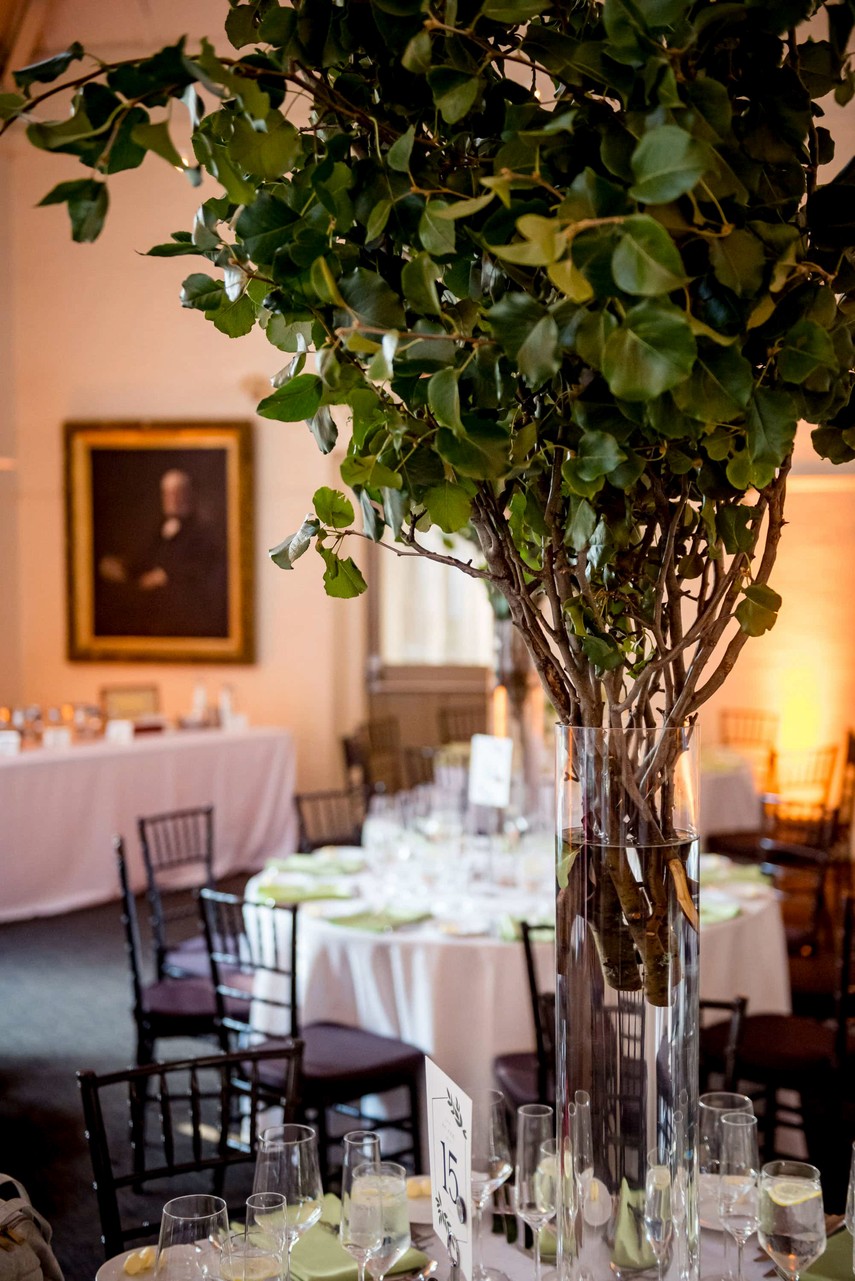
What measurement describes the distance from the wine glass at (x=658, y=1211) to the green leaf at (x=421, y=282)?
2.73ft

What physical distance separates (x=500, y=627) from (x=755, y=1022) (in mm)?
1628

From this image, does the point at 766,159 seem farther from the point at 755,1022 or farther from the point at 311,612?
the point at 311,612

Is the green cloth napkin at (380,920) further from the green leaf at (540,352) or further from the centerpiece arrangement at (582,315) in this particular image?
the green leaf at (540,352)

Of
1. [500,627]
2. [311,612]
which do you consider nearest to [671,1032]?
[500,627]

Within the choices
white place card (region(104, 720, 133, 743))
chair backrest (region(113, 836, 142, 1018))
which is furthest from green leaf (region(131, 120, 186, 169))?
white place card (region(104, 720, 133, 743))

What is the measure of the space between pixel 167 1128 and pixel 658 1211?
1255 mm

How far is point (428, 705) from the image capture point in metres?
9.67

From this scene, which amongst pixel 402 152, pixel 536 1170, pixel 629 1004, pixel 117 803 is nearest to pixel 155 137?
pixel 402 152

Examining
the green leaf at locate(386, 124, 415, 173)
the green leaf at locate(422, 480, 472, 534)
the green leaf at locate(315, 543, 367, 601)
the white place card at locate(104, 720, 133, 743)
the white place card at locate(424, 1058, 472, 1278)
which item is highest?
the green leaf at locate(386, 124, 415, 173)

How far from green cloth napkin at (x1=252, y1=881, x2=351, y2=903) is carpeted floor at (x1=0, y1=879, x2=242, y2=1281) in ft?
3.09

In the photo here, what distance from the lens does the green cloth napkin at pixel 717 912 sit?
361 cm

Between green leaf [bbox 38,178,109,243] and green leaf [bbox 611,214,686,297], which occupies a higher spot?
green leaf [bbox 38,178,109,243]

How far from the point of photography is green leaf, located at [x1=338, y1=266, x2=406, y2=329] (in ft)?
3.60

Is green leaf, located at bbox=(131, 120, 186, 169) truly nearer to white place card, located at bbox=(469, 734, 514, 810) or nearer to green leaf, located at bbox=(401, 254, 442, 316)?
green leaf, located at bbox=(401, 254, 442, 316)
